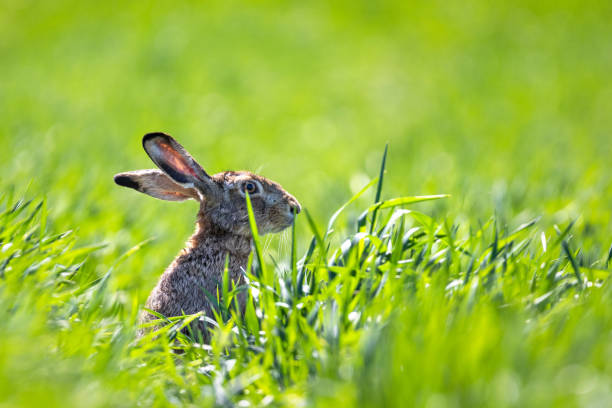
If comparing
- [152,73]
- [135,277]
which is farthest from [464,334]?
[152,73]

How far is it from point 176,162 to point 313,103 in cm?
818

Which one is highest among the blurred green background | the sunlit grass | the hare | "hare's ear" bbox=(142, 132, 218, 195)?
the blurred green background

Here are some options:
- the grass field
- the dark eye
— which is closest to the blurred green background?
the grass field

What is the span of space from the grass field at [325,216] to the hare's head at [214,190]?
12.7 inches

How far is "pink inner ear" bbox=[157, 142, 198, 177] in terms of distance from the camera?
139 inches

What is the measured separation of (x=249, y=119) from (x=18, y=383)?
8217 mm

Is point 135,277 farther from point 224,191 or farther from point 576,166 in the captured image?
point 576,166

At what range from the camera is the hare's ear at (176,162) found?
343 cm

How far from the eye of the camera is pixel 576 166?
259 inches

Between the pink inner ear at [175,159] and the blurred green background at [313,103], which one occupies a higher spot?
the blurred green background at [313,103]

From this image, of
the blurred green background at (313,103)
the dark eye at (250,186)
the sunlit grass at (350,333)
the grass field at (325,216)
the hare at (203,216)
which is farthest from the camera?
→ the blurred green background at (313,103)

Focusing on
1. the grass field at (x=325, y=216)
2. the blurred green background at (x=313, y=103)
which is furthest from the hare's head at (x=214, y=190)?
the blurred green background at (x=313, y=103)

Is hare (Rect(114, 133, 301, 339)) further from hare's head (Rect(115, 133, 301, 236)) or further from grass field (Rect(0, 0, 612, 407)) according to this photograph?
grass field (Rect(0, 0, 612, 407))

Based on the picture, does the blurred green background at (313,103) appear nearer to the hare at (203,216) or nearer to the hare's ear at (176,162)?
A: the hare at (203,216)
